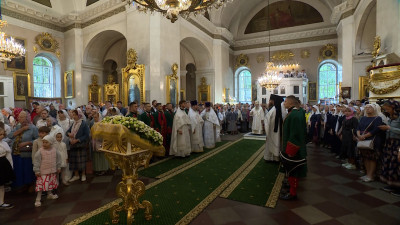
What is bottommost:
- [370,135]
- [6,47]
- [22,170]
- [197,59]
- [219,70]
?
[22,170]

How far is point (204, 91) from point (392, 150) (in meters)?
13.7

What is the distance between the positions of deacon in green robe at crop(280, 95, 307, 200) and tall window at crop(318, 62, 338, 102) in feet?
53.4

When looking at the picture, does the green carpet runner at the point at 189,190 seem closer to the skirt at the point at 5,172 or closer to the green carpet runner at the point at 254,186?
the green carpet runner at the point at 254,186

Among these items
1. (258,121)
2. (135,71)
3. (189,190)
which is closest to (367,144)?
(189,190)

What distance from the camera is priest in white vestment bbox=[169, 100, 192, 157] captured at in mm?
7103

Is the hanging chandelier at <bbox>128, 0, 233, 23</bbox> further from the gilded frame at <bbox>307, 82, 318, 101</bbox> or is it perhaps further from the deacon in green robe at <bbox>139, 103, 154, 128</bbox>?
the gilded frame at <bbox>307, 82, 318, 101</bbox>

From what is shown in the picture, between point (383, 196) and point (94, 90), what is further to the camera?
point (94, 90)

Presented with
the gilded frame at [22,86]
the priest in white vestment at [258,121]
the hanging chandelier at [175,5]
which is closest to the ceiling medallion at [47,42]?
the gilded frame at [22,86]

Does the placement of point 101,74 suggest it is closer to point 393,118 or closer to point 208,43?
point 208,43

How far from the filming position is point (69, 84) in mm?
14422

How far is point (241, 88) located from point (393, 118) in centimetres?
1699

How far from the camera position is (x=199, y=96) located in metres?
17.6

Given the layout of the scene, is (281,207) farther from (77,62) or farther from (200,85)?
(77,62)

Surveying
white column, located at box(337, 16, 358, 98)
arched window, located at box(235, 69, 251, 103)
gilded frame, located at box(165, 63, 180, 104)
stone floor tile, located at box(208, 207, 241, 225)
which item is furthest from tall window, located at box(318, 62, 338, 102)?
Answer: stone floor tile, located at box(208, 207, 241, 225)
